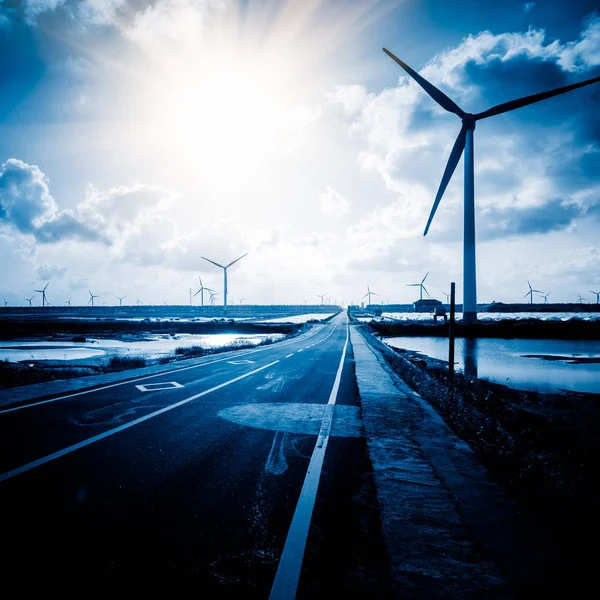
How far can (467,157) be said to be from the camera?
4262 cm

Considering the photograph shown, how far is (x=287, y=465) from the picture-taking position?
5.45m

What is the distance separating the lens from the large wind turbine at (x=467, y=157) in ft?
110

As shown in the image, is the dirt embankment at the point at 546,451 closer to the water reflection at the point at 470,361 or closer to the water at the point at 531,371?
the water at the point at 531,371

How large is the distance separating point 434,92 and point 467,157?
33.6 feet

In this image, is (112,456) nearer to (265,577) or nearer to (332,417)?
(265,577)

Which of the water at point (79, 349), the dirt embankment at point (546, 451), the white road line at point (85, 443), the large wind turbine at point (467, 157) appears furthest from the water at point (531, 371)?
the water at point (79, 349)

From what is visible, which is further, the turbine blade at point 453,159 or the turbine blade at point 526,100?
the turbine blade at point 453,159

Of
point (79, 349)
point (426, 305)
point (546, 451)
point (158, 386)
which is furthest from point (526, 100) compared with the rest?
point (426, 305)

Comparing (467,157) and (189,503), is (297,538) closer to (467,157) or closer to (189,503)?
(189,503)

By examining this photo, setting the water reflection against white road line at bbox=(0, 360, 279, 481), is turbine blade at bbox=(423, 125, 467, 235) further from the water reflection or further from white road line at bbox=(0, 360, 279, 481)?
white road line at bbox=(0, 360, 279, 481)

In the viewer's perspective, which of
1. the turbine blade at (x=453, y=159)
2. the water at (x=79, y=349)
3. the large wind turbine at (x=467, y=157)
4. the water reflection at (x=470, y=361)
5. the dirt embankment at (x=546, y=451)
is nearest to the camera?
the dirt embankment at (x=546, y=451)

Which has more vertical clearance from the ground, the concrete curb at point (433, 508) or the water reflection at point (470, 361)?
the concrete curb at point (433, 508)

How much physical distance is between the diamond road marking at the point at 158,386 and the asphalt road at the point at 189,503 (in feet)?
8.57

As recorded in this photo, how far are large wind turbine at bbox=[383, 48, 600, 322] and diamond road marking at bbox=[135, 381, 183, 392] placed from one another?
37.7 m
